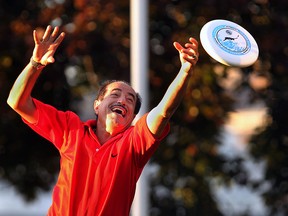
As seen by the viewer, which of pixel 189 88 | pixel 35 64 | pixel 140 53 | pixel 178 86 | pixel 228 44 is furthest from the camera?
pixel 189 88

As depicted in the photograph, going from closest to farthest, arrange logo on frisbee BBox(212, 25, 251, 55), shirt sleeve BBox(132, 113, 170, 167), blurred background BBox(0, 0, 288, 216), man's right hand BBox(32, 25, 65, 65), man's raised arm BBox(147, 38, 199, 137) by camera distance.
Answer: man's raised arm BBox(147, 38, 199, 137) → shirt sleeve BBox(132, 113, 170, 167) → man's right hand BBox(32, 25, 65, 65) → logo on frisbee BBox(212, 25, 251, 55) → blurred background BBox(0, 0, 288, 216)

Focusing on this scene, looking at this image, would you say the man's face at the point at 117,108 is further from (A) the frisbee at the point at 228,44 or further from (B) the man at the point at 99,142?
(A) the frisbee at the point at 228,44

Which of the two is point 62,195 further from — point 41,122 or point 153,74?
point 153,74

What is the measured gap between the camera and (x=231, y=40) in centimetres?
469

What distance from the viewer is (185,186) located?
10953 millimetres

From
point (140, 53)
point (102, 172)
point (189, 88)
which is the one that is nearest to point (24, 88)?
point (102, 172)

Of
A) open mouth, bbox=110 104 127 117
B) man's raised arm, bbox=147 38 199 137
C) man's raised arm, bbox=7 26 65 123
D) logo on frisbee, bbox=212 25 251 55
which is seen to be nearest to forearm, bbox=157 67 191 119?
man's raised arm, bbox=147 38 199 137

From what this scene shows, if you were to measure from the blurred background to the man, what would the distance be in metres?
5.67

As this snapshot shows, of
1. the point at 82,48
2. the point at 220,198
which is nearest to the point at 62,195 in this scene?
the point at 82,48

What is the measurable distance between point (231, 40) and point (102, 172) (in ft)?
3.38

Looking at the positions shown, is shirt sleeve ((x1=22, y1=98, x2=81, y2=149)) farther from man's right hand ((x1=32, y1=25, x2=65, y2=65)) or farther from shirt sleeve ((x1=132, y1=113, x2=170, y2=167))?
shirt sleeve ((x1=132, y1=113, x2=170, y2=167))

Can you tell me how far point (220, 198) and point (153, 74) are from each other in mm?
1971

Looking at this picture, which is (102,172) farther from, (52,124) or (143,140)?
(52,124)

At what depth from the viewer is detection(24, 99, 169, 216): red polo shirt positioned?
4.44 meters
